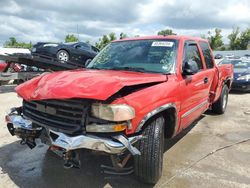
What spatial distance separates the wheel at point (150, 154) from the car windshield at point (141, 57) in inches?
41.6

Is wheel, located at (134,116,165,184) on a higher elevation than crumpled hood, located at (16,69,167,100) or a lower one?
lower

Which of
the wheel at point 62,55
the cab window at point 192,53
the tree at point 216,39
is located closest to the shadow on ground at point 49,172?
the cab window at point 192,53

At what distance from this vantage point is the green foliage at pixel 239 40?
5597cm

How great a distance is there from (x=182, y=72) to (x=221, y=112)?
3.72 m

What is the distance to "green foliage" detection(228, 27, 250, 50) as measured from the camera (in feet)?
184

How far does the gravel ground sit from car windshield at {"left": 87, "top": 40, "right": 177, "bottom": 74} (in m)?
1.41

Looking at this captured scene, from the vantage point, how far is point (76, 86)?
Result: 121 inches

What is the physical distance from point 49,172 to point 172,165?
5.72 ft

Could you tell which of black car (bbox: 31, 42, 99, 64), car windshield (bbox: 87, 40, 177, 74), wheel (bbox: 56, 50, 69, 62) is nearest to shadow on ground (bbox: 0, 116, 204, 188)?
car windshield (bbox: 87, 40, 177, 74)

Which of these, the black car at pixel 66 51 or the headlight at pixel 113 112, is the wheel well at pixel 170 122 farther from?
the black car at pixel 66 51

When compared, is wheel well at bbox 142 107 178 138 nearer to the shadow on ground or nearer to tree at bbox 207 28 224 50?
the shadow on ground

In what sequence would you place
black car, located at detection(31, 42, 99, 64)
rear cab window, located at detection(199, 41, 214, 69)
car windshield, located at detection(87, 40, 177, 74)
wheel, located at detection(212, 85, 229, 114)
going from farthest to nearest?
black car, located at detection(31, 42, 99, 64)
wheel, located at detection(212, 85, 229, 114)
rear cab window, located at detection(199, 41, 214, 69)
car windshield, located at detection(87, 40, 177, 74)

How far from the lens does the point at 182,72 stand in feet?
13.9

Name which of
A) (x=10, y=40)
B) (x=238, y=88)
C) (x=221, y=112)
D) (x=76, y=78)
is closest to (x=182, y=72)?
(x=76, y=78)
